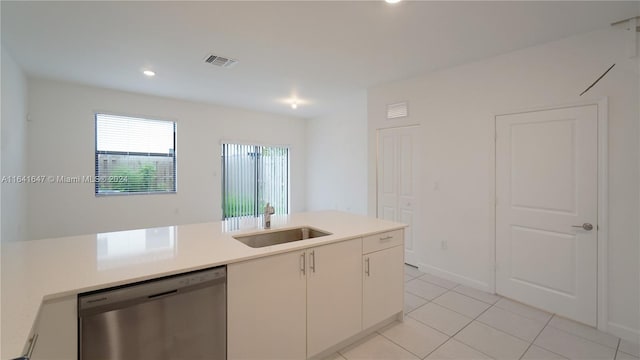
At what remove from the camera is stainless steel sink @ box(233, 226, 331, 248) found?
2.10 meters

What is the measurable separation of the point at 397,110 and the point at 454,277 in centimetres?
241

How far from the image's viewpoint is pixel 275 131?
6516mm

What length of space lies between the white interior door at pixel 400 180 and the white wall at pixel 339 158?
1189 mm

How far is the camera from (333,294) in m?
1.95

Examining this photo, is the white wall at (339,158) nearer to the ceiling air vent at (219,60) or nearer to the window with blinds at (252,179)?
the window with blinds at (252,179)

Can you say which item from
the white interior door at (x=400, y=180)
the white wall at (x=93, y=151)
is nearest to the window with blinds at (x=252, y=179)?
the white wall at (x=93, y=151)

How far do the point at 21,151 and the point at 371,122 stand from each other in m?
5.01

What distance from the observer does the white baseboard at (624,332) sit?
221cm

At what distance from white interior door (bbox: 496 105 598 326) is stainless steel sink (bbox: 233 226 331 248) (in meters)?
2.22

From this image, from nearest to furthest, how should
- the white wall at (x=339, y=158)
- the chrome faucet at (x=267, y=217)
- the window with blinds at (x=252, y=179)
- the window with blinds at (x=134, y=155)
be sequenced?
the chrome faucet at (x=267, y=217), the window with blinds at (x=134, y=155), the white wall at (x=339, y=158), the window with blinds at (x=252, y=179)

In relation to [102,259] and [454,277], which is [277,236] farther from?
[454,277]

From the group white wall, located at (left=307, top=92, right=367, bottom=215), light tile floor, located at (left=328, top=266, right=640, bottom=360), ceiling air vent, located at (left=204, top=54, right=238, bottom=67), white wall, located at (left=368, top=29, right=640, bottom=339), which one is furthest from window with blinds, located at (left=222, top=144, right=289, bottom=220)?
light tile floor, located at (left=328, top=266, right=640, bottom=360)

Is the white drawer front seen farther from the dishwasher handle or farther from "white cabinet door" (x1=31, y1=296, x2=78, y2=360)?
"white cabinet door" (x1=31, y1=296, x2=78, y2=360)

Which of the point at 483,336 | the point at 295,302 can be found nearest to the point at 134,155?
the point at 295,302
